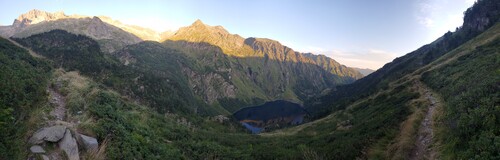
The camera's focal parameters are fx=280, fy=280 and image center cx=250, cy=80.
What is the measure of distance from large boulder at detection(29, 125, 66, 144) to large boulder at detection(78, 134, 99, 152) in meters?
1.10

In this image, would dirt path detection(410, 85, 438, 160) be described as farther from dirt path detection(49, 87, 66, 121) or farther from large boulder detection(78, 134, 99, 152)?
dirt path detection(49, 87, 66, 121)

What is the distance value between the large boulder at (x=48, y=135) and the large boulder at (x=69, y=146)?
0.92 feet

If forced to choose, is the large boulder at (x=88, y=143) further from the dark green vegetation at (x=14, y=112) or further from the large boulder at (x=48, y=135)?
the dark green vegetation at (x=14, y=112)

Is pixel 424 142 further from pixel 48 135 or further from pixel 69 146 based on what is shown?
pixel 48 135

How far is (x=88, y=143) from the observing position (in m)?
15.9

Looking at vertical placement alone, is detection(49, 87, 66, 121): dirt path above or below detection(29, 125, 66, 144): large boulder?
below

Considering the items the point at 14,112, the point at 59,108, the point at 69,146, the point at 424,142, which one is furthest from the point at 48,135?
the point at 424,142

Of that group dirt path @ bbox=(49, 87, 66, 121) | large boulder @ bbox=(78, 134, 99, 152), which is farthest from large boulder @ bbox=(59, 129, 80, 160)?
dirt path @ bbox=(49, 87, 66, 121)

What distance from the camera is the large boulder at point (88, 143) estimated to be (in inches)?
619

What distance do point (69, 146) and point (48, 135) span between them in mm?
1117

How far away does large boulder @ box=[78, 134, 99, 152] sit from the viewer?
51.6ft

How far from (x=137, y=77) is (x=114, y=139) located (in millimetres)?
130825

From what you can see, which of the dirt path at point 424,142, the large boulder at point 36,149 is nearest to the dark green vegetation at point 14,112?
the large boulder at point 36,149

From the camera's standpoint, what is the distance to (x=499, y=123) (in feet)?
68.6
